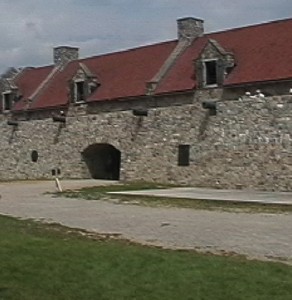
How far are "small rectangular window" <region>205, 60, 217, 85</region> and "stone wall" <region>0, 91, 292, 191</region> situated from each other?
663 mm

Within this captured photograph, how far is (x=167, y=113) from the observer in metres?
29.5

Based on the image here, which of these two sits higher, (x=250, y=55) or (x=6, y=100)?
(x=250, y=55)

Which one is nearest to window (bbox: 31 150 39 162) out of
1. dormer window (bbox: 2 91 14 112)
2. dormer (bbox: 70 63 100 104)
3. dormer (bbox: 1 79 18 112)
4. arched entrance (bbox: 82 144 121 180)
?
arched entrance (bbox: 82 144 121 180)

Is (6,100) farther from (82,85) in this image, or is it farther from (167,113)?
(167,113)

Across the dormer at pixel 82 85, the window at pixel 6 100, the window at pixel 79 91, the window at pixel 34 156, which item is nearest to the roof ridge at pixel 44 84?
the window at pixel 6 100

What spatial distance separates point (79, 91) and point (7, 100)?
7258 millimetres

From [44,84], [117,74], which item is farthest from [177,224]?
[44,84]

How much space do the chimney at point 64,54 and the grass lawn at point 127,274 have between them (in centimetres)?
3085

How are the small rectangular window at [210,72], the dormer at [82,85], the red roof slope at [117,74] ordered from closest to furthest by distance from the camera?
the small rectangular window at [210,72] < the red roof slope at [117,74] < the dormer at [82,85]

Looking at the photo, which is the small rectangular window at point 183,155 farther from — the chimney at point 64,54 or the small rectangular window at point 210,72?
the chimney at point 64,54

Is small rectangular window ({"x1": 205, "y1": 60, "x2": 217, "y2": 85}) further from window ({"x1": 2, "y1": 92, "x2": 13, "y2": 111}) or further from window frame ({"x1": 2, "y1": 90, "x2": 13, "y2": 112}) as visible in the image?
window ({"x1": 2, "y1": 92, "x2": 13, "y2": 111})

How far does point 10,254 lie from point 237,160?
17455mm

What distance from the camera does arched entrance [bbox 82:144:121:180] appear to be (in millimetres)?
34316

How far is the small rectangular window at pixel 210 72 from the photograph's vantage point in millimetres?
28469
